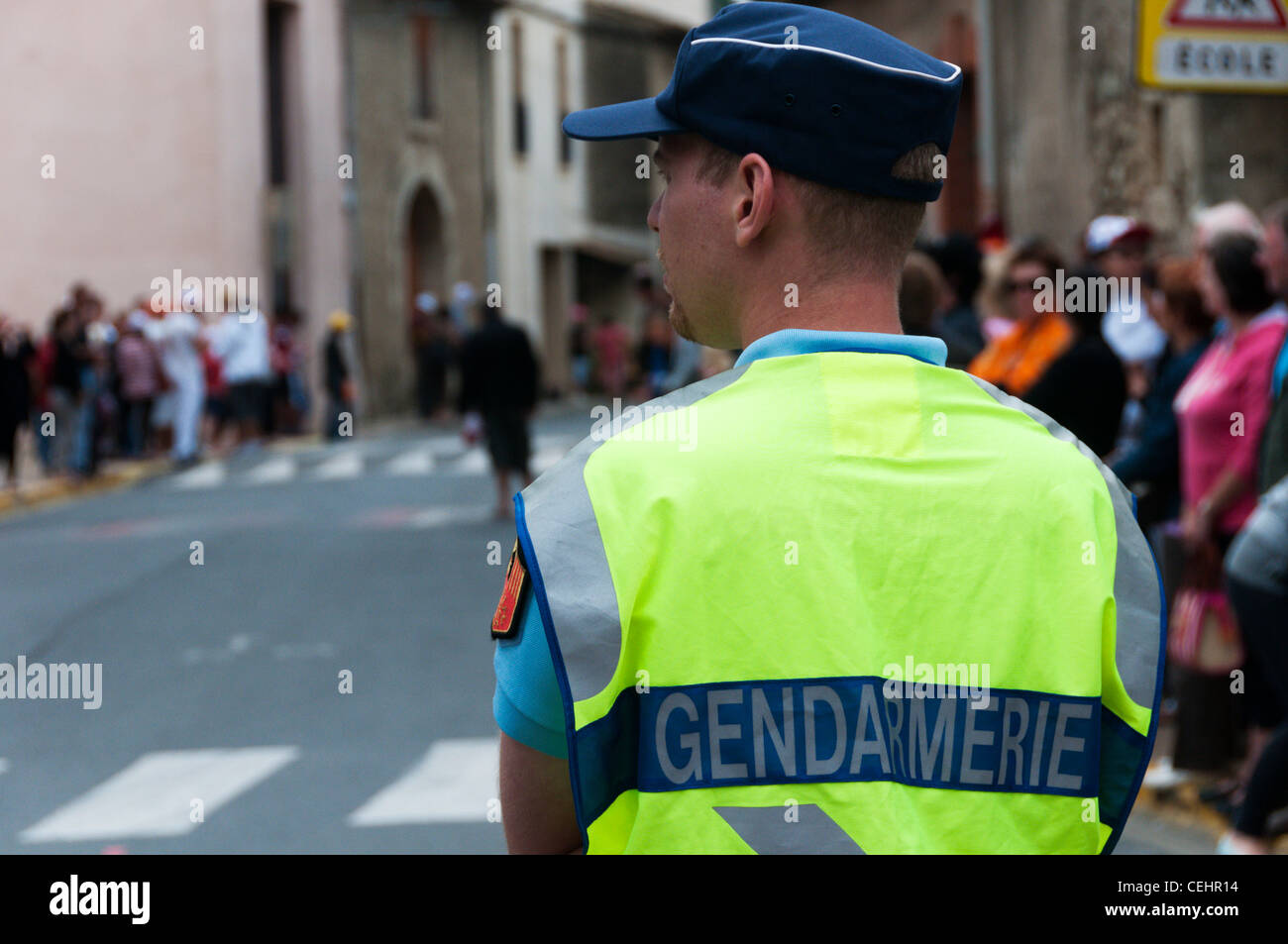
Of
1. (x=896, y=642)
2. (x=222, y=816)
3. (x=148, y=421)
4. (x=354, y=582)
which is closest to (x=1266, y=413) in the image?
(x=222, y=816)

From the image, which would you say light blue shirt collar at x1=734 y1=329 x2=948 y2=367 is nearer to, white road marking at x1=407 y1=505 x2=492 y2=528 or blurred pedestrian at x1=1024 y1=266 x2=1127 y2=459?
A: blurred pedestrian at x1=1024 y1=266 x2=1127 y2=459

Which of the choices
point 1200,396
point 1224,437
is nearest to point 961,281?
point 1200,396

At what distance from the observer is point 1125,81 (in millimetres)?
15398

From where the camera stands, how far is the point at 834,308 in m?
1.67

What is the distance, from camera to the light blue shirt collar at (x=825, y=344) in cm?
165

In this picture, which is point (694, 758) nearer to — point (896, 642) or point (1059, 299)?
point (896, 642)

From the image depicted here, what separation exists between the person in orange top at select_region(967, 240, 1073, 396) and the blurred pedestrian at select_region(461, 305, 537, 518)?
9540 mm

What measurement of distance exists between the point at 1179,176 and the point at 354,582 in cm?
608

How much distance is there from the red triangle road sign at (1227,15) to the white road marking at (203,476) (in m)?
14.8

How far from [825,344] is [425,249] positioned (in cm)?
3698

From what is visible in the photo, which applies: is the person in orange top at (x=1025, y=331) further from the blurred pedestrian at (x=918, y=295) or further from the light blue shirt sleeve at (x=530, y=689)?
the light blue shirt sleeve at (x=530, y=689)

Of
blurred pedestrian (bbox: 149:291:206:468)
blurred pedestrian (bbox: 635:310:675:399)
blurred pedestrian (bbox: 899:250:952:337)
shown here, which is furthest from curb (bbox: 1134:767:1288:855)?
blurred pedestrian (bbox: 149:291:206:468)

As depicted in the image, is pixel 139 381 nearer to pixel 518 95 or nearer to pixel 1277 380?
pixel 1277 380

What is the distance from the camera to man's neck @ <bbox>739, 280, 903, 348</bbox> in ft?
5.48
